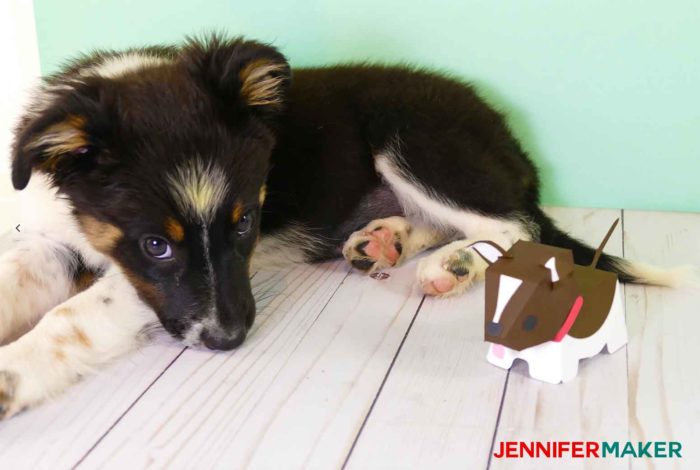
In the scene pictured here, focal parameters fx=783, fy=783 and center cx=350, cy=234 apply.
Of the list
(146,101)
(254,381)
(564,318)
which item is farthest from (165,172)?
(564,318)

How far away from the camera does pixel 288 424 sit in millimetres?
1825

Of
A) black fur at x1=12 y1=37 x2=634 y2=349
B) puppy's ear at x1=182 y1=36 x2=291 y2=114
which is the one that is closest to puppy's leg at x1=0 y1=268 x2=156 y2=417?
black fur at x1=12 y1=37 x2=634 y2=349

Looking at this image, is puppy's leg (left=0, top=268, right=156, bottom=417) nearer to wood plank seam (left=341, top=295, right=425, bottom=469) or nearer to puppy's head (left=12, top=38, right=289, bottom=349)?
puppy's head (left=12, top=38, right=289, bottom=349)

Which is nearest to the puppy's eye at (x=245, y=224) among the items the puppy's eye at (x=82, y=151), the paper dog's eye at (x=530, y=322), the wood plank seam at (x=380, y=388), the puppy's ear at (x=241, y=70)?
the puppy's ear at (x=241, y=70)

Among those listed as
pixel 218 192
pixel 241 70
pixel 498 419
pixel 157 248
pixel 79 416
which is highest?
pixel 241 70

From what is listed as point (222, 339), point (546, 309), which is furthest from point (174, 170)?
point (546, 309)

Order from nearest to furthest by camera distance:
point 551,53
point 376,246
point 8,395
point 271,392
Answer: point 8,395, point 271,392, point 376,246, point 551,53

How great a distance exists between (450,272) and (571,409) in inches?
27.7

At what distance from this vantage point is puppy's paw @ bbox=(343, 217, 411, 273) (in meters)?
2.68

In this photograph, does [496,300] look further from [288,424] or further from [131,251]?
[131,251]

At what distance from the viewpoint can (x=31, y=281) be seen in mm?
2303

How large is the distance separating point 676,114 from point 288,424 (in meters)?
2.03

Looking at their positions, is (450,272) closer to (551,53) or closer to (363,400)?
(363,400)

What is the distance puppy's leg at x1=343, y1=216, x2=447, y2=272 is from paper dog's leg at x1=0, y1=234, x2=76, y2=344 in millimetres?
921
